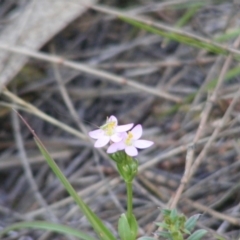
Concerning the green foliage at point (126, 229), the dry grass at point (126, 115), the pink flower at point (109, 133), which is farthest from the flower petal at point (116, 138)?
the dry grass at point (126, 115)

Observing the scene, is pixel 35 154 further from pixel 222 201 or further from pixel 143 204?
pixel 222 201

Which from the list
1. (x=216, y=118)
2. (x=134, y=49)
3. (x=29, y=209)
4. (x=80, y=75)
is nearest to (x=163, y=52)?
(x=134, y=49)

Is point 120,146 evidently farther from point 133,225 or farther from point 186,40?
point 186,40

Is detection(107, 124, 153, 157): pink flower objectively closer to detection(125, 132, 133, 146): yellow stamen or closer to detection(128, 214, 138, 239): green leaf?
detection(125, 132, 133, 146): yellow stamen

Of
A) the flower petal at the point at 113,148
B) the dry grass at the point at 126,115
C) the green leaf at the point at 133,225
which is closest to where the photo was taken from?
the flower petal at the point at 113,148

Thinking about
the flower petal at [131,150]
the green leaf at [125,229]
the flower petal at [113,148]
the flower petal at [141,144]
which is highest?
the flower petal at [141,144]

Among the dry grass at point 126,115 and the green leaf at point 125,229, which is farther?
the dry grass at point 126,115

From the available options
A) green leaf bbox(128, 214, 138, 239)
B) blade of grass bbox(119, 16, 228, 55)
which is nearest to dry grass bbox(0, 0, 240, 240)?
blade of grass bbox(119, 16, 228, 55)

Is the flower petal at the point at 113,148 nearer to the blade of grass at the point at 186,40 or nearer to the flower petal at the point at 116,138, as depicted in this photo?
the flower petal at the point at 116,138

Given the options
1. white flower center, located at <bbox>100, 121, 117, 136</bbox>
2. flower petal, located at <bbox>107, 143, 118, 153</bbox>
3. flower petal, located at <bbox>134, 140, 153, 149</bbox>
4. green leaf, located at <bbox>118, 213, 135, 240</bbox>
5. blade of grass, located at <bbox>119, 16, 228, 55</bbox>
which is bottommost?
green leaf, located at <bbox>118, 213, 135, 240</bbox>

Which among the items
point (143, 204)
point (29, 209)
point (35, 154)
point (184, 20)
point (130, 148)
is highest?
point (184, 20)

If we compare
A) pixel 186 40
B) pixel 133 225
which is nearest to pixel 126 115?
pixel 186 40
